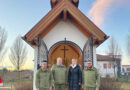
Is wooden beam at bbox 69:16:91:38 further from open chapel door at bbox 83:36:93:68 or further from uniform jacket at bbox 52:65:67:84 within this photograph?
uniform jacket at bbox 52:65:67:84

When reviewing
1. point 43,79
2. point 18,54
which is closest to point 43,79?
point 43,79

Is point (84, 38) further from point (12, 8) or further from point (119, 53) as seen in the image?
point (119, 53)

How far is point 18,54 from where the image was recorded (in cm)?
2155

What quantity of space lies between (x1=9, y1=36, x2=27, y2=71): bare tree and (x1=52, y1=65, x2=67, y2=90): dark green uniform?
1728 centimetres

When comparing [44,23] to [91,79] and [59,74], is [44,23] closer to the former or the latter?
[59,74]

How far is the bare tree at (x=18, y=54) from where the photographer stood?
21.5m

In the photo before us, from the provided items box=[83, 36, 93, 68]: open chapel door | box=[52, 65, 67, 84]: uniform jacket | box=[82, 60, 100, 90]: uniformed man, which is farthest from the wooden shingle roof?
box=[52, 65, 67, 84]: uniform jacket

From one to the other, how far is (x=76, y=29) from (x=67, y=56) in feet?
6.88

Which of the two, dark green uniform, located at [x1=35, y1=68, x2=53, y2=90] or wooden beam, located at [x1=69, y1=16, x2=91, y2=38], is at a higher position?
wooden beam, located at [x1=69, y1=16, x2=91, y2=38]

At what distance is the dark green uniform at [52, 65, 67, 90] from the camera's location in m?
5.38

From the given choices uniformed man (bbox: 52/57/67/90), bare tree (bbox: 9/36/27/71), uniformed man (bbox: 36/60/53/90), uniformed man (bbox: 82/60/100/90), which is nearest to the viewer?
uniformed man (bbox: 36/60/53/90)

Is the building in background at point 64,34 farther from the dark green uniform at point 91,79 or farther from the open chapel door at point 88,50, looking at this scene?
the dark green uniform at point 91,79

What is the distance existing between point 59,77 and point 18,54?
1755 cm

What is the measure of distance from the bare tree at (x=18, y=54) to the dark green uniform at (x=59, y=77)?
1728cm
